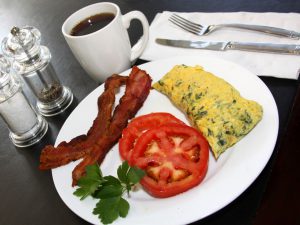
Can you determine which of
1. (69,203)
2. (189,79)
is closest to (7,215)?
(69,203)

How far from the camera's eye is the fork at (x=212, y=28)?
3.37 ft

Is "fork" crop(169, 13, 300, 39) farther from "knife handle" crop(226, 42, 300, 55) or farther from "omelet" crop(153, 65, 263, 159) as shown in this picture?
"omelet" crop(153, 65, 263, 159)

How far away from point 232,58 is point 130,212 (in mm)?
503

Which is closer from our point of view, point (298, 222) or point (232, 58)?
point (298, 222)

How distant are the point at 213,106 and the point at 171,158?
147 mm

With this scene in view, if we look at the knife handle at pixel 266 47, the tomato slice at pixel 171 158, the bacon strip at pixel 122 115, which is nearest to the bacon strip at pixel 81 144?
the bacon strip at pixel 122 115

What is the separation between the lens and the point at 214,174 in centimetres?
76

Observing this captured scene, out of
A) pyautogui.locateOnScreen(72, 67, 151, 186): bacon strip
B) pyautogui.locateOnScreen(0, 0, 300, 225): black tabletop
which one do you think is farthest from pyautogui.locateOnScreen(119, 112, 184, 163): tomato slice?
pyautogui.locateOnScreen(0, 0, 300, 225): black tabletop

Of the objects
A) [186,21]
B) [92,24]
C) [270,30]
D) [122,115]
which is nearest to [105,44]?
[92,24]

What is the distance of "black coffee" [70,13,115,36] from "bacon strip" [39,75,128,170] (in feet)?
0.60

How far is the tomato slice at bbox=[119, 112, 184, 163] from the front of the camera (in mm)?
860

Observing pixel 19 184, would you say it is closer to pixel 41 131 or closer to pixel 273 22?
pixel 41 131

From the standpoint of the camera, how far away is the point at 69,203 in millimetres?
775

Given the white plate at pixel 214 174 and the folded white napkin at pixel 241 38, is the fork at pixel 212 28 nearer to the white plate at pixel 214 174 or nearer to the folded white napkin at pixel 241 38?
the folded white napkin at pixel 241 38
